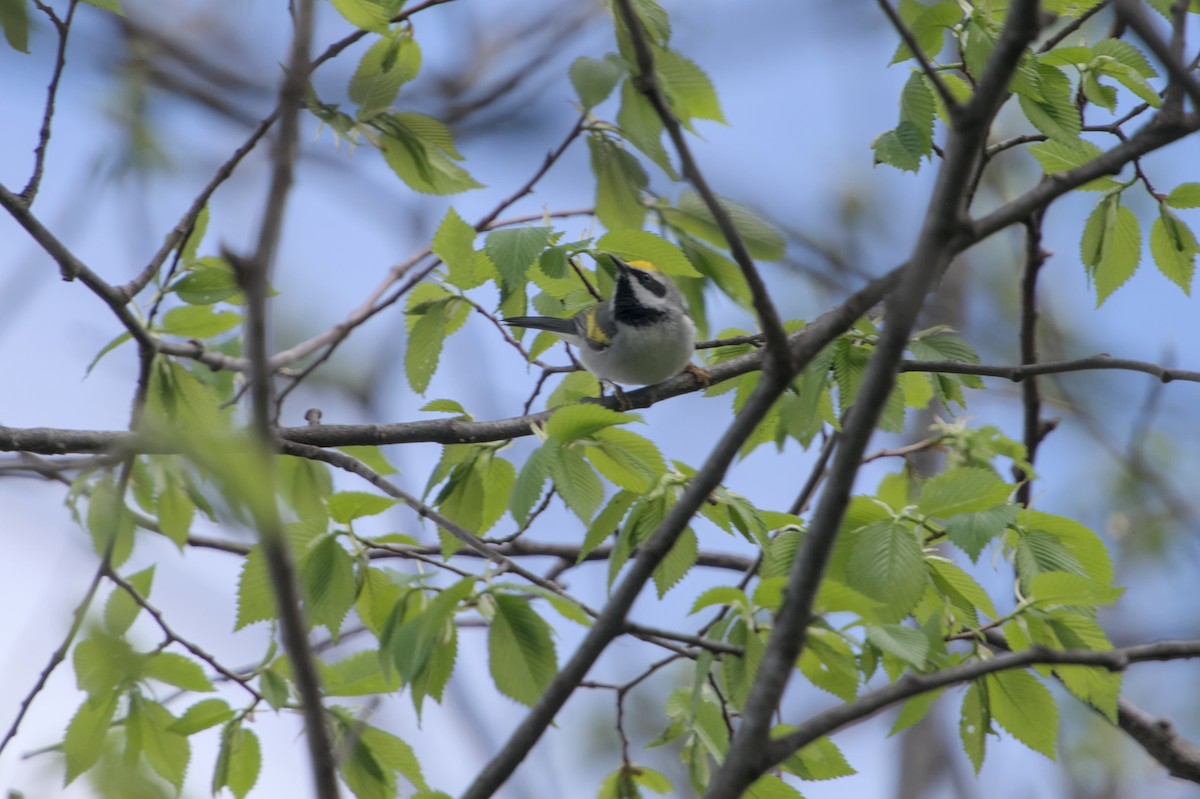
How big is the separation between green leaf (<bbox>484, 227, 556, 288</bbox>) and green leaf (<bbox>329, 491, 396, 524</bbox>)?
66 cm

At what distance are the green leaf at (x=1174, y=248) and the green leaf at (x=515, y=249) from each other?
1.73m

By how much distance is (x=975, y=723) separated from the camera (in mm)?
2527

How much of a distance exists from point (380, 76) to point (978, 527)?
6.94 ft

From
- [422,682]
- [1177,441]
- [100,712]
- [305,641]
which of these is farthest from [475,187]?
[1177,441]

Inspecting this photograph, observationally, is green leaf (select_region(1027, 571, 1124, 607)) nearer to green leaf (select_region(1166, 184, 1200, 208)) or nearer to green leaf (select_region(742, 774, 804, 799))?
green leaf (select_region(742, 774, 804, 799))

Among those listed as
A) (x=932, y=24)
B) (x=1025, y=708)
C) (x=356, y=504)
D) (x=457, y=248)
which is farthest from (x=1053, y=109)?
(x=356, y=504)

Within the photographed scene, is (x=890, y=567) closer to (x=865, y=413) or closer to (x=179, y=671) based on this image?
(x=865, y=413)

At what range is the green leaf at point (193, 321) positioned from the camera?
3.40 metres

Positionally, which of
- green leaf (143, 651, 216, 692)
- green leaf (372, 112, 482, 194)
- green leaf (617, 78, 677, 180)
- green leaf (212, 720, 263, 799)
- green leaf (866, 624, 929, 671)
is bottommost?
green leaf (866, 624, 929, 671)

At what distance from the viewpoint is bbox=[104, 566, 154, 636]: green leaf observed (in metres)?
3.03

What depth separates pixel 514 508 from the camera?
242 centimetres

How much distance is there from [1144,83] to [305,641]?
105 inches

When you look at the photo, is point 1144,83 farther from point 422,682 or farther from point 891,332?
point 422,682

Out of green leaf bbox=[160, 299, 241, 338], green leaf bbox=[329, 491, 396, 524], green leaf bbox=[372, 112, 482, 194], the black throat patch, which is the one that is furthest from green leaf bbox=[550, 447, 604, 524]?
the black throat patch
